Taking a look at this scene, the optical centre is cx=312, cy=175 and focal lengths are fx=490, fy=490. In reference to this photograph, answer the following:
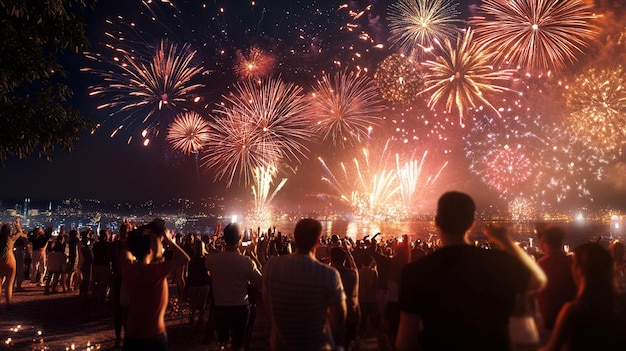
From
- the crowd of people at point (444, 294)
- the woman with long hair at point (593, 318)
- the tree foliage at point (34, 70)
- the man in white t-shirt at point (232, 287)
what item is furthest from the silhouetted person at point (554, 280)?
the tree foliage at point (34, 70)

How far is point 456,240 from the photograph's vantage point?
3371 millimetres

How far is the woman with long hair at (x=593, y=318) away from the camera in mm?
3418

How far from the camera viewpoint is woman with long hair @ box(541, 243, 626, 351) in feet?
11.2

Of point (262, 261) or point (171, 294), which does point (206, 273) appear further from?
point (171, 294)

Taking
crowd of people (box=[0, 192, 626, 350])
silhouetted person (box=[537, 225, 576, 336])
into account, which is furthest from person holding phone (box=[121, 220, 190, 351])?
silhouetted person (box=[537, 225, 576, 336])

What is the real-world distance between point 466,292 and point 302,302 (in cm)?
134

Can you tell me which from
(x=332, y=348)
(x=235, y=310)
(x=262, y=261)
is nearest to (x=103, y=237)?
(x=262, y=261)

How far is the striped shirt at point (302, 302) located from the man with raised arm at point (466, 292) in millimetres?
802

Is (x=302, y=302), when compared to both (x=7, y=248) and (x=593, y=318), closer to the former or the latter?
(x=593, y=318)

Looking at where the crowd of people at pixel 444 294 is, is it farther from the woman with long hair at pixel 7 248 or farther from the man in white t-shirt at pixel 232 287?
the woman with long hair at pixel 7 248

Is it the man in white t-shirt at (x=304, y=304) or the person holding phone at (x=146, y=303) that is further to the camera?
the person holding phone at (x=146, y=303)

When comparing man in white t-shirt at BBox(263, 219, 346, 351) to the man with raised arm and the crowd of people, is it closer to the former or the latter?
the crowd of people

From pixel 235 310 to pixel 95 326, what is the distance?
6.59 meters

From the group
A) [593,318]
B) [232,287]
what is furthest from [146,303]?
[593,318]
